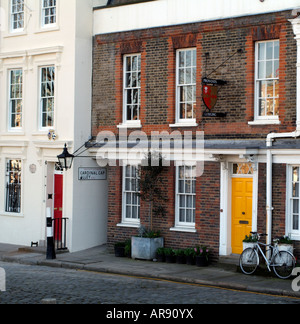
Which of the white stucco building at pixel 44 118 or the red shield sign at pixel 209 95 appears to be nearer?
the red shield sign at pixel 209 95

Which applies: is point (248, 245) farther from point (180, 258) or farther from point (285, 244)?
point (180, 258)

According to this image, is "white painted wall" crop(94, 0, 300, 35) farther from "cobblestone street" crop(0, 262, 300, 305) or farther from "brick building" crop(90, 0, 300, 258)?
"cobblestone street" crop(0, 262, 300, 305)

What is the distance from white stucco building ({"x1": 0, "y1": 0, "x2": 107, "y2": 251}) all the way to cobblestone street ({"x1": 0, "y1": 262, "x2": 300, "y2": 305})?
4.07 meters

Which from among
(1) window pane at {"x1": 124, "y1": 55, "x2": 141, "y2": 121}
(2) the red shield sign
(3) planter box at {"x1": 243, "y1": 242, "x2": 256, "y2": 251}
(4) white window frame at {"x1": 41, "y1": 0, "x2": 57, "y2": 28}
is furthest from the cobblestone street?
(4) white window frame at {"x1": 41, "y1": 0, "x2": 57, "y2": 28}

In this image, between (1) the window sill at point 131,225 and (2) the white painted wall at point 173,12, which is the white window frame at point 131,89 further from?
(1) the window sill at point 131,225

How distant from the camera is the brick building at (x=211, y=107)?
16.6 meters

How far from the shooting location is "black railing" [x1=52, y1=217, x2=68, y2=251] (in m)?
19.9

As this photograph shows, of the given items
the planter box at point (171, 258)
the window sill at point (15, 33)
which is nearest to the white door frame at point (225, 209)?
the planter box at point (171, 258)

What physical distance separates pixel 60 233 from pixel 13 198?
258 cm

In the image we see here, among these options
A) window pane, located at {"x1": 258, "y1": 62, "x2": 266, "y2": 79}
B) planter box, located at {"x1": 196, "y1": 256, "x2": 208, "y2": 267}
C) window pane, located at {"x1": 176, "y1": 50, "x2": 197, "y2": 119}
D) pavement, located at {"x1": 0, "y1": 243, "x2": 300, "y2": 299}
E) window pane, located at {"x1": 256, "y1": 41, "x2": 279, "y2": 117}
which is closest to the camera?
pavement, located at {"x1": 0, "y1": 243, "x2": 300, "y2": 299}

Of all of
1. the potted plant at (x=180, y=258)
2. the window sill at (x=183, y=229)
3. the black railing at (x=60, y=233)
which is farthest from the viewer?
the black railing at (x=60, y=233)

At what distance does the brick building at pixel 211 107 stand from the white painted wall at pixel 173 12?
29mm
